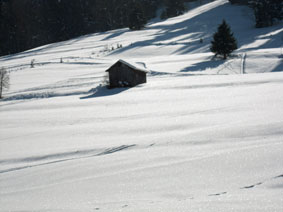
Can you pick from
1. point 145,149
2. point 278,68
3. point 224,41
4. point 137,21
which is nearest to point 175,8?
point 137,21

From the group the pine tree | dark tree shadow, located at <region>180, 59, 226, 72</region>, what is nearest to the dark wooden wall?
dark tree shadow, located at <region>180, 59, 226, 72</region>

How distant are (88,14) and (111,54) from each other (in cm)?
4309

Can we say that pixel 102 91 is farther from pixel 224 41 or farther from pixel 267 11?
pixel 267 11

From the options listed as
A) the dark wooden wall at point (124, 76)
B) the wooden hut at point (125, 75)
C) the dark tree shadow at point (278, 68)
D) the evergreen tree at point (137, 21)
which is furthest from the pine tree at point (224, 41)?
the evergreen tree at point (137, 21)

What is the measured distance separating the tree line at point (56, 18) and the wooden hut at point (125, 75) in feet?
164

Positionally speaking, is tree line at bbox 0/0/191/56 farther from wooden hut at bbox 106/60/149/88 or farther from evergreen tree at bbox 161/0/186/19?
wooden hut at bbox 106/60/149/88

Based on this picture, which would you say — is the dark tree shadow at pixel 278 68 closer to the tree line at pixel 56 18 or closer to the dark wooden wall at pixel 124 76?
the dark wooden wall at pixel 124 76

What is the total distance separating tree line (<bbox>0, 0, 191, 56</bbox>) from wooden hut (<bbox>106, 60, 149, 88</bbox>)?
5002 centimetres

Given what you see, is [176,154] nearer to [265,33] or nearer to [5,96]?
[5,96]

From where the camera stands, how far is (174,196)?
181 inches

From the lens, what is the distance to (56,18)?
75875 mm

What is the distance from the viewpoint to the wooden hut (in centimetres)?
2350

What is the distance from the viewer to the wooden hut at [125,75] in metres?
23.5

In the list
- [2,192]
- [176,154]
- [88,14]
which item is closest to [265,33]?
[176,154]
